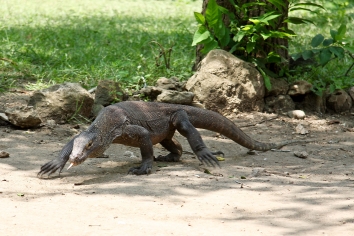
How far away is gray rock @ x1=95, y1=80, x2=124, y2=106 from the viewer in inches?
251

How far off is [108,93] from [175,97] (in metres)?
0.72

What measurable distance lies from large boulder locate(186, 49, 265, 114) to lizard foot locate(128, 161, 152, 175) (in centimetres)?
197

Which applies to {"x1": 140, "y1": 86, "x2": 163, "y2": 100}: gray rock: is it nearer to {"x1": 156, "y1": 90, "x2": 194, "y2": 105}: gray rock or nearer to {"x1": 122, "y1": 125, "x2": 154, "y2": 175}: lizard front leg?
{"x1": 156, "y1": 90, "x2": 194, "y2": 105}: gray rock

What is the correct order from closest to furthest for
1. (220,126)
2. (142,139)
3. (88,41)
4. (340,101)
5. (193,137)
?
(142,139) → (193,137) → (220,126) → (340,101) → (88,41)

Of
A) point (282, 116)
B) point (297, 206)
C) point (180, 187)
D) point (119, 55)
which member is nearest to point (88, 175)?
point (180, 187)

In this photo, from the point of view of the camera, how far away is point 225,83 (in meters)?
6.62

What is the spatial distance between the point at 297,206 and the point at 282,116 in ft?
10.4

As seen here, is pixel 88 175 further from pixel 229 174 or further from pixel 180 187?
pixel 229 174

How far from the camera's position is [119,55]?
8.12 meters

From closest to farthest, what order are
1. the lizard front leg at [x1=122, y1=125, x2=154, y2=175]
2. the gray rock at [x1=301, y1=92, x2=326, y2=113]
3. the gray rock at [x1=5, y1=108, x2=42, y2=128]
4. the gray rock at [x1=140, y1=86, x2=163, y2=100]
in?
the lizard front leg at [x1=122, y1=125, x2=154, y2=175]
the gray rock at [x1=5, y1=108, x2=42, y2=128]
the gray rock at [x1=140, y1=86, x2=163, y2=100]
the gray rock at [x1=301, y1=92, x2=326, y2=113]

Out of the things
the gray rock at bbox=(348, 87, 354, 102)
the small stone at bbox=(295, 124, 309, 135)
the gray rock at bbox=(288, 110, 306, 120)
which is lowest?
the small stone at bbox=(295, 124, 309, 135)

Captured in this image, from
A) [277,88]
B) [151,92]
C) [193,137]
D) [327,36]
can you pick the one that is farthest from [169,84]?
[327,36]

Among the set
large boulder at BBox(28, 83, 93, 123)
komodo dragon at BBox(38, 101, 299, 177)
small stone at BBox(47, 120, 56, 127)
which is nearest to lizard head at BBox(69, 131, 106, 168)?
komodo dragon at BBox(38, 101, 299, 177)

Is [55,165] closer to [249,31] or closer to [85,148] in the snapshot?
[85,148]
